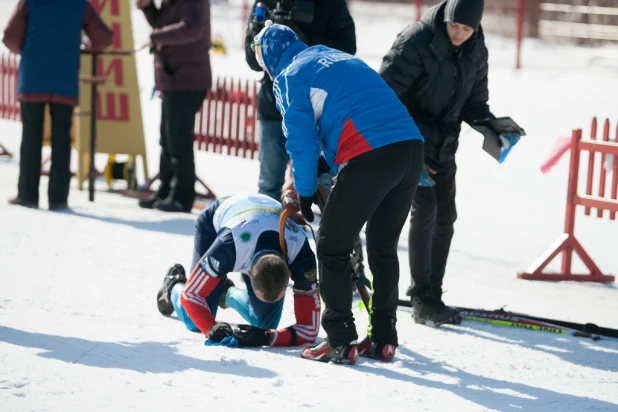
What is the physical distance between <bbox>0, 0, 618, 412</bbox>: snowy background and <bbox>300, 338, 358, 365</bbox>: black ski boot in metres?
0.06

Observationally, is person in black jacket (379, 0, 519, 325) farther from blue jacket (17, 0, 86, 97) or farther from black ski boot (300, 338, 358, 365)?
blue jacket (17, 0, 86, 97)

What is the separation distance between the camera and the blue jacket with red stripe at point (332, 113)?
4871 mm

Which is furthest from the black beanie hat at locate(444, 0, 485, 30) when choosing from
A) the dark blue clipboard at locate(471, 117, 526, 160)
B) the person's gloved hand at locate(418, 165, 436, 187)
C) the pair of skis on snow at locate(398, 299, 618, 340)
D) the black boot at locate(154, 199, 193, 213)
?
the black boot at locate(154, 199, 193, 213)

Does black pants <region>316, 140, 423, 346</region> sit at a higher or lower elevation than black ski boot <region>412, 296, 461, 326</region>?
higher

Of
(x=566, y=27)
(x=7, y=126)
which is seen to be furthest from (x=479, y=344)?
(x=566, y=27)

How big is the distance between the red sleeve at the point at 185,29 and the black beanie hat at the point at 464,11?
3549mm

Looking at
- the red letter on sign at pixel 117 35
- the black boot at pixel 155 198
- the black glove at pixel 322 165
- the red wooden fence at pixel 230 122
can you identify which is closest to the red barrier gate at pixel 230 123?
the red wooden fence at pixel 230 122

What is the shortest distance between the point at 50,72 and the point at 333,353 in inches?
187

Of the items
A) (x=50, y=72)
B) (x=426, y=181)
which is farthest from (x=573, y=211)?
(x=50, y=72)

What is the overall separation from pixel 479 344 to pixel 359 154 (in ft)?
5.06

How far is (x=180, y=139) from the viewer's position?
30.1ft

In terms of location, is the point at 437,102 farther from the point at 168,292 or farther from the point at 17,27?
the point at 17,27

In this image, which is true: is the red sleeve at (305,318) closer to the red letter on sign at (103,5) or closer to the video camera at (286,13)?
the video camera at (286,13)

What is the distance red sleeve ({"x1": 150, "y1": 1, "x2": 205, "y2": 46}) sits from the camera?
885 centimetres
